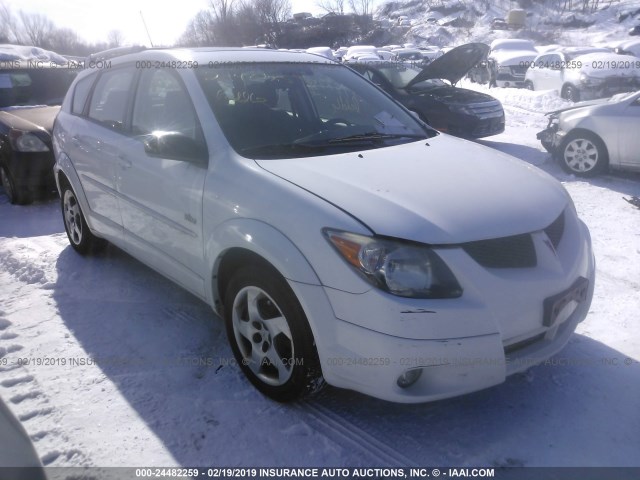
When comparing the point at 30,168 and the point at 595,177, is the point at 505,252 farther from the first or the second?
the point at 30,168

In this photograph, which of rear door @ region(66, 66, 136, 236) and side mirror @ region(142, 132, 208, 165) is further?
rear door @ region(66, 66, 136, 236)

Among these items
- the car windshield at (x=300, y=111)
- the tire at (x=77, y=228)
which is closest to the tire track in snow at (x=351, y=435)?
the car windshield at (x=300, y=111)

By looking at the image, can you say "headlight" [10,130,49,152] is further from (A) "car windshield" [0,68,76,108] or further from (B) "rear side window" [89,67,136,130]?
(B) "rear side window" [89,67,136,130]

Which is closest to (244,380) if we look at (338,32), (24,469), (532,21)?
(24,469)

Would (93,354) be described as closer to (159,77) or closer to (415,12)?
(159,77)

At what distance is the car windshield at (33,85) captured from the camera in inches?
287

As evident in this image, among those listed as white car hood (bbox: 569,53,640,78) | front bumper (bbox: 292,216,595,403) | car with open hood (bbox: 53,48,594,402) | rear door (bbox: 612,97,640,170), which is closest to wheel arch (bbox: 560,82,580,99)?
white car hood (bbox: 569,53,640,78)

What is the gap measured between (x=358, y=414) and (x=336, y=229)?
1.03 metres

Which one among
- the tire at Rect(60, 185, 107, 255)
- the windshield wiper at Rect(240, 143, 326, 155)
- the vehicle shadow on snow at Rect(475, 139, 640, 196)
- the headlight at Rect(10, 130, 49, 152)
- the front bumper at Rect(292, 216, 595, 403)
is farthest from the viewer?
the vehicle shadow on snow at Rect(475, 139, 640, 196)

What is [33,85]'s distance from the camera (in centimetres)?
756

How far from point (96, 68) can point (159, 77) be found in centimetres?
142

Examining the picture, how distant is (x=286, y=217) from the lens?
2.33m

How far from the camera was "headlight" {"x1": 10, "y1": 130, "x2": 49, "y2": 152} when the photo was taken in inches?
239

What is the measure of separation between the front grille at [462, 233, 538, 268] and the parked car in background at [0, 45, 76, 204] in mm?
5683
